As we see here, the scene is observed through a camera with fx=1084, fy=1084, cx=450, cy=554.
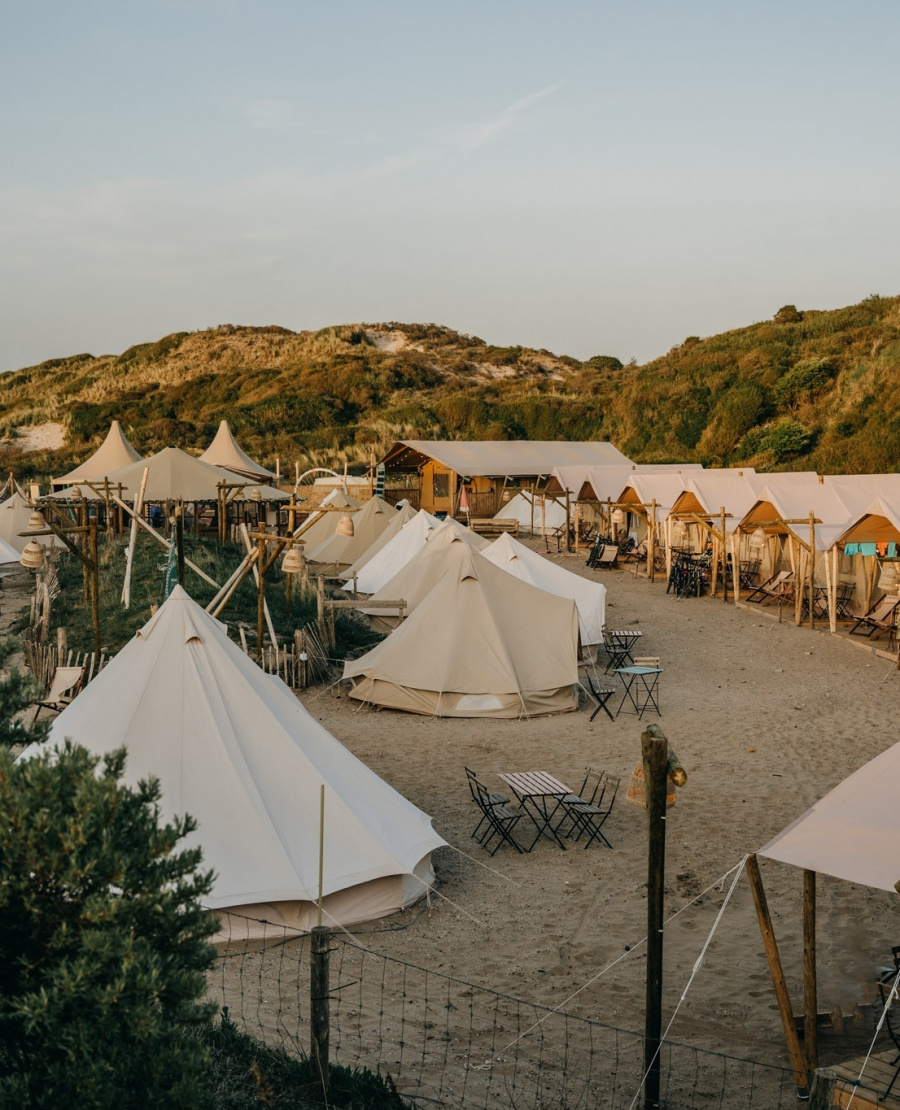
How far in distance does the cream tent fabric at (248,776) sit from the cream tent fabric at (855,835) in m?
3.29

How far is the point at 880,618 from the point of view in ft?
66.9

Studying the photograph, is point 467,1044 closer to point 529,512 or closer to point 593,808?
point 593,808

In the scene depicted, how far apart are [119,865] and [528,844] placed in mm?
6553

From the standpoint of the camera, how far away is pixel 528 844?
9883 mm

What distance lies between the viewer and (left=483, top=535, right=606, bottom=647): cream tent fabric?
18938 millimetres

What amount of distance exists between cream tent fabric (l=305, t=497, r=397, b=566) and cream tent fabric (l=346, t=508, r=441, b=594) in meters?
3.54

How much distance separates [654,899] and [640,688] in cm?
1101

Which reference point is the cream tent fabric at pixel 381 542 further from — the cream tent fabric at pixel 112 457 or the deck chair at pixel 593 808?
the deck chair at pixel 593 808

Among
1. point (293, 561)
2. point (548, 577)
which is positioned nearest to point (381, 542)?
point (548, 577)

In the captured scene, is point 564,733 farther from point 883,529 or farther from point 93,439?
point 93,439

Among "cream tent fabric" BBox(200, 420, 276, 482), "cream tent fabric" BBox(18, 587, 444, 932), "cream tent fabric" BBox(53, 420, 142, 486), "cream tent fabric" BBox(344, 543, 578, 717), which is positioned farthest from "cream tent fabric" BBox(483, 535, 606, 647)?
"cream tent fabric" BBox(53, 420, 142, 486)

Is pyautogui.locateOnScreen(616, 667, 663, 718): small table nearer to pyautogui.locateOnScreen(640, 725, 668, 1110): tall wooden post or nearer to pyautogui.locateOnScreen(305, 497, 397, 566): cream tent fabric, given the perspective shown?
pyautogui.locateOnScreen(640, 725, 668, 1110): tall wooden post

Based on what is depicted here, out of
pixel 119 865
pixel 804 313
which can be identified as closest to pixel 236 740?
pixel 119 865

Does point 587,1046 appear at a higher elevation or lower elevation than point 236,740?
lower
